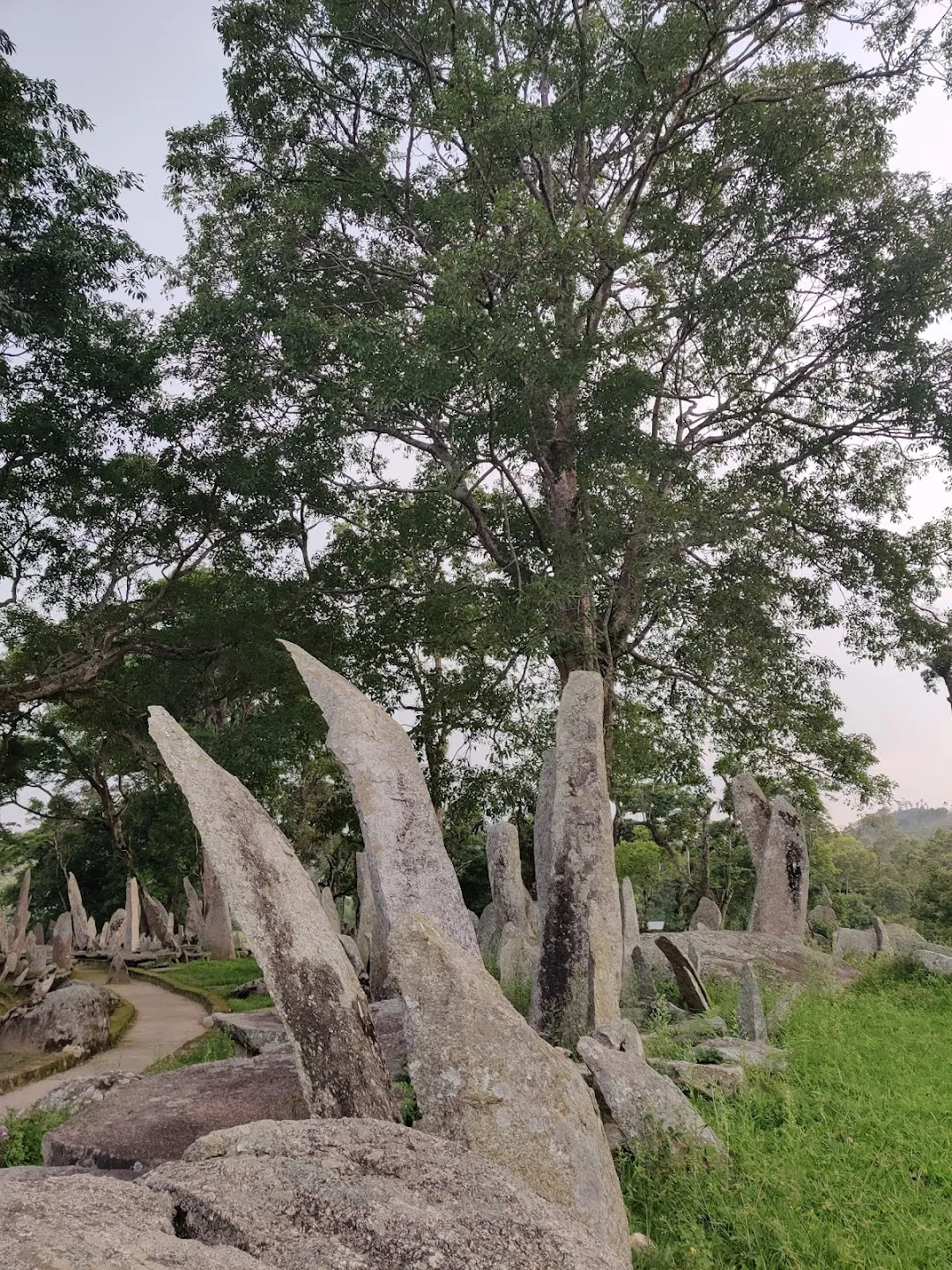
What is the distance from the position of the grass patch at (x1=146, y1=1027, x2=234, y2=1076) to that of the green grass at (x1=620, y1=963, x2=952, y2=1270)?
16.7 ft

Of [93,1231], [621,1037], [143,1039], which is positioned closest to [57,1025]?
[143,1039]

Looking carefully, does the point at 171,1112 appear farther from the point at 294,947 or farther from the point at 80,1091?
the point at 80,1091

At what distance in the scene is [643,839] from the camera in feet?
108

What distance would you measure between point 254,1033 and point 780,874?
8.57 meters

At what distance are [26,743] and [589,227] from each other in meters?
18.5

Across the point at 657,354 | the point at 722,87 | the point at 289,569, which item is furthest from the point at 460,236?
the point at 289,569

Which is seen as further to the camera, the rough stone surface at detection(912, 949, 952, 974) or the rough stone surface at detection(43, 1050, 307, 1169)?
the rough stone surface at detection(912, 949, 952, 974)

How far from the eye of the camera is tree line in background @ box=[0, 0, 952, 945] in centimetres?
1323

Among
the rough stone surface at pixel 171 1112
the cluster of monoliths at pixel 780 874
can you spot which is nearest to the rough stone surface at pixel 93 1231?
the rough stone surface at pixel 171 1112

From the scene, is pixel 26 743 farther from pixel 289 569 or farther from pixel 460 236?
pixel 460 236

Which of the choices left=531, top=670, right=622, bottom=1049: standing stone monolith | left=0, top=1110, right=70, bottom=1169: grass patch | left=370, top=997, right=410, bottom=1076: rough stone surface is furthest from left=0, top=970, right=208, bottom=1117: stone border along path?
left=531, top=670, right=622, bottom=1049: standing stone monolith

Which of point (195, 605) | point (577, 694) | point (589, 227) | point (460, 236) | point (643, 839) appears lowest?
point (577, 694)

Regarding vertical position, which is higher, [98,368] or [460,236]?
[460,236]

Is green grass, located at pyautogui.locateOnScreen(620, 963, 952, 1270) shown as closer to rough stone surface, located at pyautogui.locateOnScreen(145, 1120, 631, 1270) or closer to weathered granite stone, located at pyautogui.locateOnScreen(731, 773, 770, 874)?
rough stone surface, located at pyautogui.locateOnScreen(145, 1120, 631, 1270)
